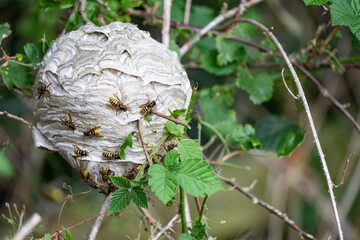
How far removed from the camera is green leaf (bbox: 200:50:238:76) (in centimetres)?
342

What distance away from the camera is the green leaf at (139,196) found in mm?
1979

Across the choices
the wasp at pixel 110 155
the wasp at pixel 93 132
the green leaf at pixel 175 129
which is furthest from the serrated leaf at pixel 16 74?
the green leaf at pixel 175 129

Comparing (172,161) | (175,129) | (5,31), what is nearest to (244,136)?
(175,129)

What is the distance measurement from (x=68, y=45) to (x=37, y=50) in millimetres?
344

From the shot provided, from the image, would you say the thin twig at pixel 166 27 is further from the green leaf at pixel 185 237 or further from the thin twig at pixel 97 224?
the green leaf at pixel 185 237

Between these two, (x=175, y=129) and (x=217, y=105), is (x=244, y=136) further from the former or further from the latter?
(x=175, y=129)

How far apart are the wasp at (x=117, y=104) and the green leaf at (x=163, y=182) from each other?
1.35 feet

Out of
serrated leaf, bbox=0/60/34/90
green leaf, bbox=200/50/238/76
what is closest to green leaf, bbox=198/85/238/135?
green leaf, bbox=200/50/238/76

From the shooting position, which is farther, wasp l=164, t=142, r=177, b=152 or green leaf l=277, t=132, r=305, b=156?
green leaf l=277, t=132, r=305, b=156

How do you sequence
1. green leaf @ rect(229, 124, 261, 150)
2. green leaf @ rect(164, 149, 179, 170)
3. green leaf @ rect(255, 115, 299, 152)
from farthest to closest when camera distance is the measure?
green leaf @ rect(255, 115, 299, 152) → green leaf @ rect(229, 124, 261, 150) → green leaf @ rect(164, 149, 179, 170)

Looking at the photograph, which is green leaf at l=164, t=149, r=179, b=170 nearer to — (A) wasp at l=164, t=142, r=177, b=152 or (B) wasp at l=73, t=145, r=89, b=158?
(A) wasp at l=164, t=142, r=177, b=152

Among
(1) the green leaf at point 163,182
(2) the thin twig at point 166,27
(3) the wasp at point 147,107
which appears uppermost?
(2) the thin twig at point 166,27

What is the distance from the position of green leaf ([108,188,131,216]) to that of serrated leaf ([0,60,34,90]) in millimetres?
1074

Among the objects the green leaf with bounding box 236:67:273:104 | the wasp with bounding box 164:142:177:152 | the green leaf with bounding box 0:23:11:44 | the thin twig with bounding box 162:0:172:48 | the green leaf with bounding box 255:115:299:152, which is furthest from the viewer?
the green leaf with bounding box 255:115:299:152
